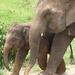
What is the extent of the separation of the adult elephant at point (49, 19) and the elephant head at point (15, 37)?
1.37 ft

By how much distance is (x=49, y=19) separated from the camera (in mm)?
4234

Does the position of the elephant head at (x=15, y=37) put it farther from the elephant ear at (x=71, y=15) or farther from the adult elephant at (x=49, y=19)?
the elephant ear at (x=71, y=15)

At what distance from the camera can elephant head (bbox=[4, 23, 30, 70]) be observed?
14.8ft

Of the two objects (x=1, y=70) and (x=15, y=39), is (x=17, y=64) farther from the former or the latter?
(x=1, y=70)

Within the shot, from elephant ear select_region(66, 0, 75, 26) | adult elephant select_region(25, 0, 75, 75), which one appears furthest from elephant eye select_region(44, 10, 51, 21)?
elephant ear select_region(66, 0, 75, 26)

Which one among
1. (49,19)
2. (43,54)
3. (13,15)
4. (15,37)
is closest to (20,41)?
(15,37)

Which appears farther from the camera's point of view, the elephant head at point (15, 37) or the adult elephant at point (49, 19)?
the elephant head at point (15, 37)

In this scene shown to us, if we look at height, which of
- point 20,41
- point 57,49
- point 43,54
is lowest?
point 43,54

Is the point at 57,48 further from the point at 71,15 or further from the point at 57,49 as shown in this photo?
the point at 71,15

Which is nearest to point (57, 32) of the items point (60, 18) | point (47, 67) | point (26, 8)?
point (60, 18)

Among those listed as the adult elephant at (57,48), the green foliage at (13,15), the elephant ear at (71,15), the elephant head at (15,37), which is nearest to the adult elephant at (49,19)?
the elephant ear at (71,15)

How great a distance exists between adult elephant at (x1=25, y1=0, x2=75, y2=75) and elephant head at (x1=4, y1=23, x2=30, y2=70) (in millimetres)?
419

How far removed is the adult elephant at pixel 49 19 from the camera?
4.14 meters

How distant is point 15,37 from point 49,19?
0.55 metres
